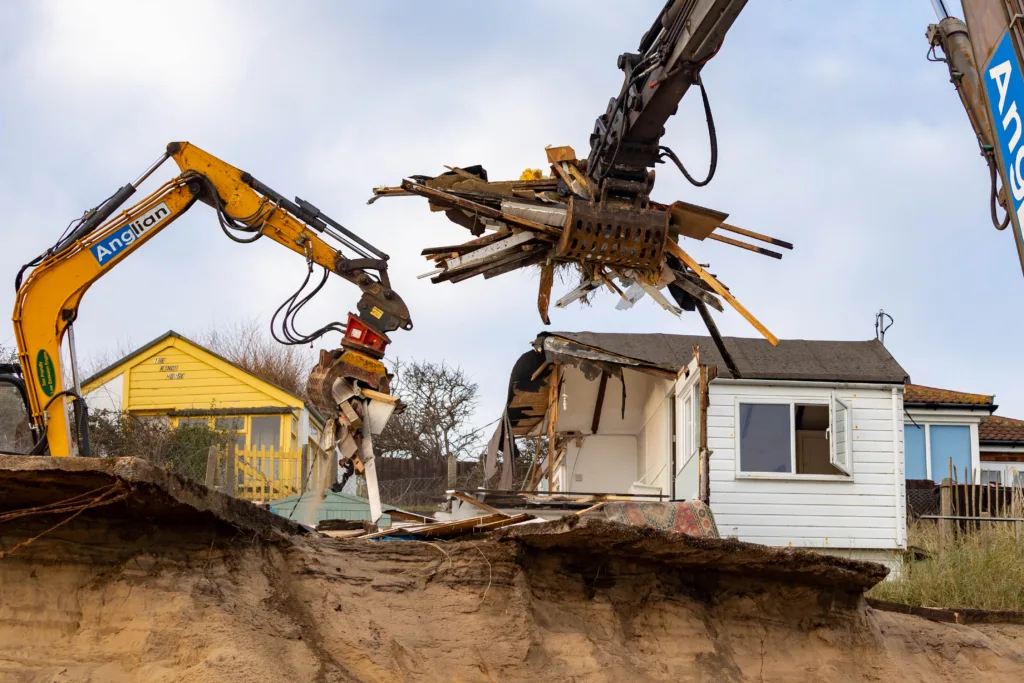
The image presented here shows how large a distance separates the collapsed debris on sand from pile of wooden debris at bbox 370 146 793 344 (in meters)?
2.79

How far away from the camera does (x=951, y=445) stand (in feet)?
75.4

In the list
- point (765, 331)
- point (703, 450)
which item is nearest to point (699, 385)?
point (703, 450)

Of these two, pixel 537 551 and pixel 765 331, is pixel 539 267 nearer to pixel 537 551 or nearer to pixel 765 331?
pixel 765 331

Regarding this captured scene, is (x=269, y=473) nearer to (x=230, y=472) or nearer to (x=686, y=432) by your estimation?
(x=230, y=472)

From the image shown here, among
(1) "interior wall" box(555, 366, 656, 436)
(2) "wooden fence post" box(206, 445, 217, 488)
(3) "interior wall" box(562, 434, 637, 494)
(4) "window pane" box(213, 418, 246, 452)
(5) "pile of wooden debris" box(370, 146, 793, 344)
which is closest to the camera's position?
(5) "pile of wooden debris" box(370, 146, 793, 344)

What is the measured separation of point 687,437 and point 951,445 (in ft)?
35.6

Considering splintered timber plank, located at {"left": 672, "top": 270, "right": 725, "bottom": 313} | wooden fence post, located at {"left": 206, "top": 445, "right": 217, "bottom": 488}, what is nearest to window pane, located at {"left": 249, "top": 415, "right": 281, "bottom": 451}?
wooden fence post, located at {"left": 206, "top": 445, "right": 217, "bottom": 488}

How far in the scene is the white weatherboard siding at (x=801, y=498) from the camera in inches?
576

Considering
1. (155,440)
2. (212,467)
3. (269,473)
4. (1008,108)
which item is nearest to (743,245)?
(1008,108)

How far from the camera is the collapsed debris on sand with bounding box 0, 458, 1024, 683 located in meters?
4.95

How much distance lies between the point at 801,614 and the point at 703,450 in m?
6.83

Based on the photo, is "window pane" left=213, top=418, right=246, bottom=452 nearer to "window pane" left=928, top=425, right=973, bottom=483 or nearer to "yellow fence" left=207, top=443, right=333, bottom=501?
"yellow fence" left=207, top=443, right=333, bottom=501

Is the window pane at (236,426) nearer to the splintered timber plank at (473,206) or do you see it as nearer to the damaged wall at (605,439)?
the damaged wall at (605,439)

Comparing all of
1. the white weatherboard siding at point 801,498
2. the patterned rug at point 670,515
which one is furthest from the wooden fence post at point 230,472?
the patterned rug at point 670,515
